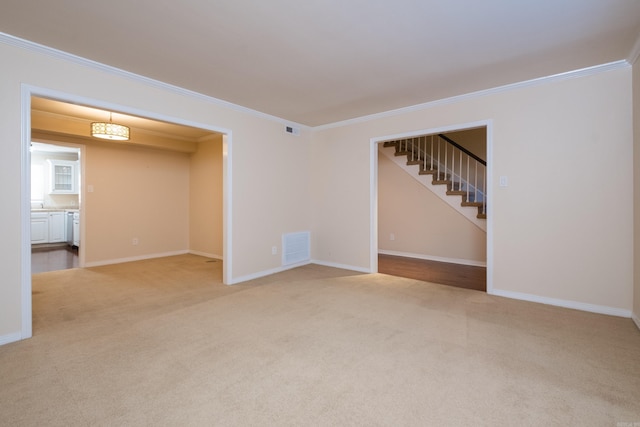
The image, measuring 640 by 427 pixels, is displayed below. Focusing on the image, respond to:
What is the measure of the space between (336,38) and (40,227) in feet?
28.2

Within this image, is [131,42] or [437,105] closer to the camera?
[131,42]

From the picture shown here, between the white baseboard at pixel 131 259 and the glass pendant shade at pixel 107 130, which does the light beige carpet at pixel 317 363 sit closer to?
the white baseboard at pixel 131 259

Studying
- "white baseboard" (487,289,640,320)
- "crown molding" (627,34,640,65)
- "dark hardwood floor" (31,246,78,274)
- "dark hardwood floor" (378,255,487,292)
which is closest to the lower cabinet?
"dark hardwood floor" (31,246,78,274)

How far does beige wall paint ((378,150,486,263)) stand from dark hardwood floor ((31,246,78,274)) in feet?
20.4

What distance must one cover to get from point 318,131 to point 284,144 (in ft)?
2.64

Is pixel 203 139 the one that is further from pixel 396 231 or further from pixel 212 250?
pixel 396 231

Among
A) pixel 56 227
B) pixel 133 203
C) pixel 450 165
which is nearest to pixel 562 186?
pixel 450 165

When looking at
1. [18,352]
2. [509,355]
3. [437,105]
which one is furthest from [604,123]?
[18,352]

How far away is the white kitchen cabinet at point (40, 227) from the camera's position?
700 cm

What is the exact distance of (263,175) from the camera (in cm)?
459

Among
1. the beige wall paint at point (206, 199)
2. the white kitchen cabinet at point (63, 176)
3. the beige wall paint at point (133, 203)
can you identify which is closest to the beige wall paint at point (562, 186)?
the beige wall paint at point (206, 199)

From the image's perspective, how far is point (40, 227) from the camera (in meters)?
7.08

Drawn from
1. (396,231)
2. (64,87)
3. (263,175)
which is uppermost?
(64,87)

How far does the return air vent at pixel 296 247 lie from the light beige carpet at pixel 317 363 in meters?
1.46
